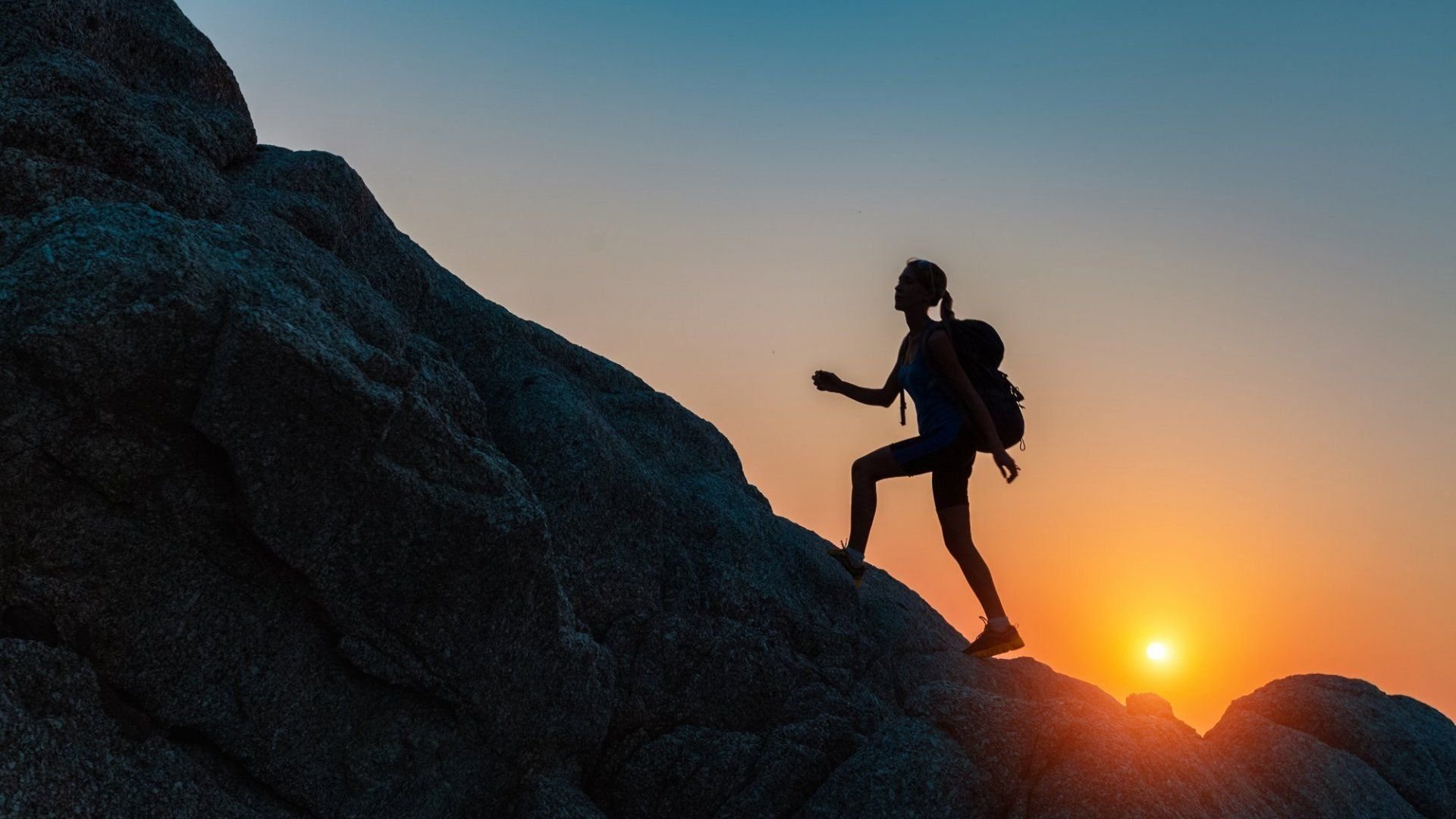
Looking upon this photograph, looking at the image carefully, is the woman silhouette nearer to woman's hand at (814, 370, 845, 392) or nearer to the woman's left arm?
the woman's left arm

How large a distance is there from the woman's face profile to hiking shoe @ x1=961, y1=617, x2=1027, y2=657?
4.62m

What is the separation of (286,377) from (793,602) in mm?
7658

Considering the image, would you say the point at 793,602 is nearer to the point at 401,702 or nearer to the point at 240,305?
the point at 401,702

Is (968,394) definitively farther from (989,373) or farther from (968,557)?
(968,557)

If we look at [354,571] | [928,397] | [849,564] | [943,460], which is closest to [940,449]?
[943,460]

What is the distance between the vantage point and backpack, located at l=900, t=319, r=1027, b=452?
12961 millimetres

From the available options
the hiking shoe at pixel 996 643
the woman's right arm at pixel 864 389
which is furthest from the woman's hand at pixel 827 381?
the hiking shoe at pixel 996 643

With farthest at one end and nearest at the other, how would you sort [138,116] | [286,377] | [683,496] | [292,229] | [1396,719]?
[1396,719] → [683,496] → [292,229] → [138,116] → [286,377]

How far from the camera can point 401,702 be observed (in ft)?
31.4

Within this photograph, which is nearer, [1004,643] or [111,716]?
[111,716]

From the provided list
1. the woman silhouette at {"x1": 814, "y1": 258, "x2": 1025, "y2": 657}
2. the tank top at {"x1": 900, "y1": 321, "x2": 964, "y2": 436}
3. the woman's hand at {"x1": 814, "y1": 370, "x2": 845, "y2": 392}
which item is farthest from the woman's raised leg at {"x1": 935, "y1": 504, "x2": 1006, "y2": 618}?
the woman's hand at {"x1": 814, "y1": 370, "x2": 845, "y2": 392}

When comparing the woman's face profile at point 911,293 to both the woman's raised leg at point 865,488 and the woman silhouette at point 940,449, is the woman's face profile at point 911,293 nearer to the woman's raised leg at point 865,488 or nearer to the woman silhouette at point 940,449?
the woman silhouette at point 940,449

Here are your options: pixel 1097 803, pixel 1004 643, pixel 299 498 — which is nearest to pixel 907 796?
pixel 1097 803

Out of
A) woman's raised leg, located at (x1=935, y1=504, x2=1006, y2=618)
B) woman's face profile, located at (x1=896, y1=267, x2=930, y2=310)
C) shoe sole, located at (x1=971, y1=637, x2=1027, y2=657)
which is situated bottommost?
shoe sole, located at (x1=971, y1=637, x2=1027, y2=657)
